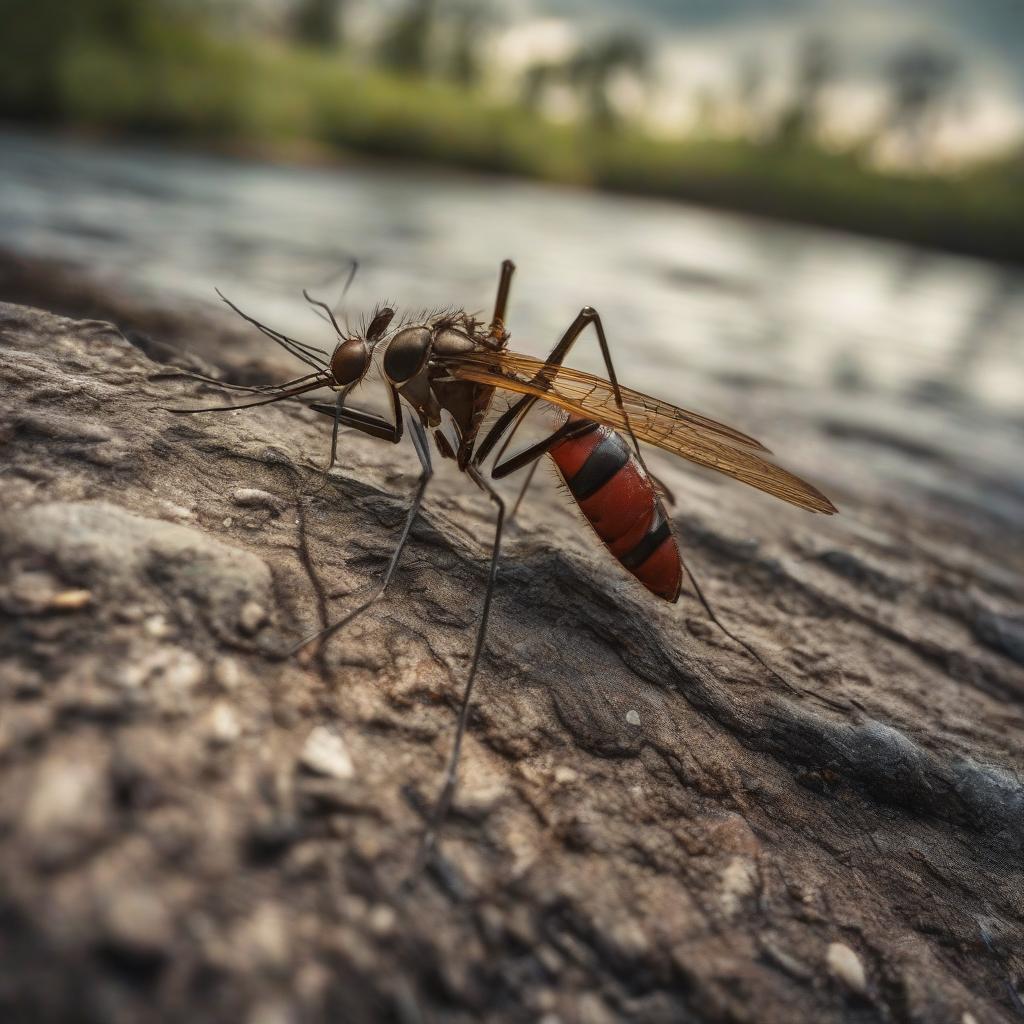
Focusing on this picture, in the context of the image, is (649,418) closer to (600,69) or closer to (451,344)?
(451,344)

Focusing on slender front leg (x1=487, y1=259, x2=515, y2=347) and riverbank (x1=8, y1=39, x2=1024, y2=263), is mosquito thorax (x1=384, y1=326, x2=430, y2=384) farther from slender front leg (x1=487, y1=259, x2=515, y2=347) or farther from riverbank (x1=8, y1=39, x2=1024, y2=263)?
riverbank (x1=8, y1=39, x2=1024, y2=263)

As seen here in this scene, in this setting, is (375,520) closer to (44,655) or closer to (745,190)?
(44,655)

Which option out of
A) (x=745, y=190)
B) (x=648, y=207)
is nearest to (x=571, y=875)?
(x=648, y=207)

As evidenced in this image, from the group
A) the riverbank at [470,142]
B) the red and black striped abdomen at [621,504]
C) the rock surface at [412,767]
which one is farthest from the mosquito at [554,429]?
the riverbank at [470,142]

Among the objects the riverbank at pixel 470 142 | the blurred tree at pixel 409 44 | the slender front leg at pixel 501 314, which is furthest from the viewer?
the blurred tree at pixel 409 44

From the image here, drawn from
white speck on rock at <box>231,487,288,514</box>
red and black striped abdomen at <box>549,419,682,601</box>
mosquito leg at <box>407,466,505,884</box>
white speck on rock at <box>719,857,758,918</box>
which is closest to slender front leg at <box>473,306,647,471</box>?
red and black striped abdomen at <box>549,419,682,601</box>

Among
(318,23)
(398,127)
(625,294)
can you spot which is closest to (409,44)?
(318,23)

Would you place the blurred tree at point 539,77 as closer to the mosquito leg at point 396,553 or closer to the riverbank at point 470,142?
the riverbank at point 470,142
